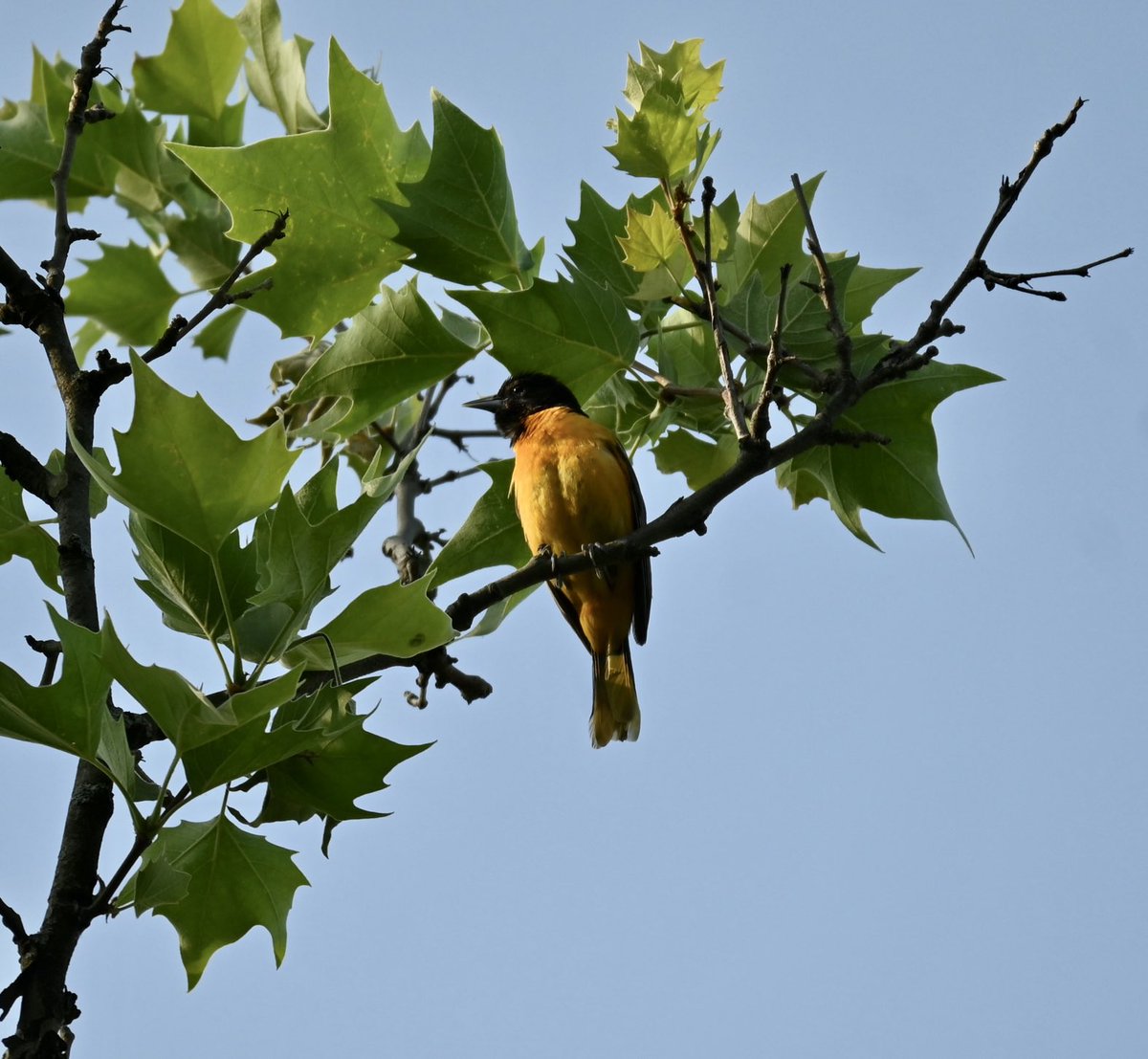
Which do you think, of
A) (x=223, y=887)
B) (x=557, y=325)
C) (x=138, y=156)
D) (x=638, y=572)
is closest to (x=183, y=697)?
(x=223, y=887)

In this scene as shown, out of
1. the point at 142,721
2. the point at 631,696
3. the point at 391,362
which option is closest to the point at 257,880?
the point at 142,721

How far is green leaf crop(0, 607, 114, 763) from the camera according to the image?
2.20 m

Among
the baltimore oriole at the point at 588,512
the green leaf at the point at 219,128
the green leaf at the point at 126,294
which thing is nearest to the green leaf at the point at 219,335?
the green leaf at the point at 126,294

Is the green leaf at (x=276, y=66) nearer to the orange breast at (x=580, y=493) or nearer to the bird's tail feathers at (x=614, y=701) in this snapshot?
the orange breast at (x=580, y=493)

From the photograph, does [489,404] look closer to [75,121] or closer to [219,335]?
[219,335]

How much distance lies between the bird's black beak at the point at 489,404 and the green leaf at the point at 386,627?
330 cm

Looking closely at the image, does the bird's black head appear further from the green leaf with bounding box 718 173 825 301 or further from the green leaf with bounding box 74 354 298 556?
the green leaf with bounding box 74 354 298 556

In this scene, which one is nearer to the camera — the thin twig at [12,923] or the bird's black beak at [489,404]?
the thin twig at [12,923]

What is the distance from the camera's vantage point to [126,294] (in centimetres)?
460

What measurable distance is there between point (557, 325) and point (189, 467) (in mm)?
1062

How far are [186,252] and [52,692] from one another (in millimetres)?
2745

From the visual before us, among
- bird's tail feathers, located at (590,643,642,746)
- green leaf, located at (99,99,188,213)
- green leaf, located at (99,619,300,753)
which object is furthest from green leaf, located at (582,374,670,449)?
bird's tail feathers, located at (590,643,642,746)

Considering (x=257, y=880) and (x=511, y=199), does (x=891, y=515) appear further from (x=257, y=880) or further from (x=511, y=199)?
(x=257, y=880)

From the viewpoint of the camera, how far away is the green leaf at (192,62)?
4.43 metres
